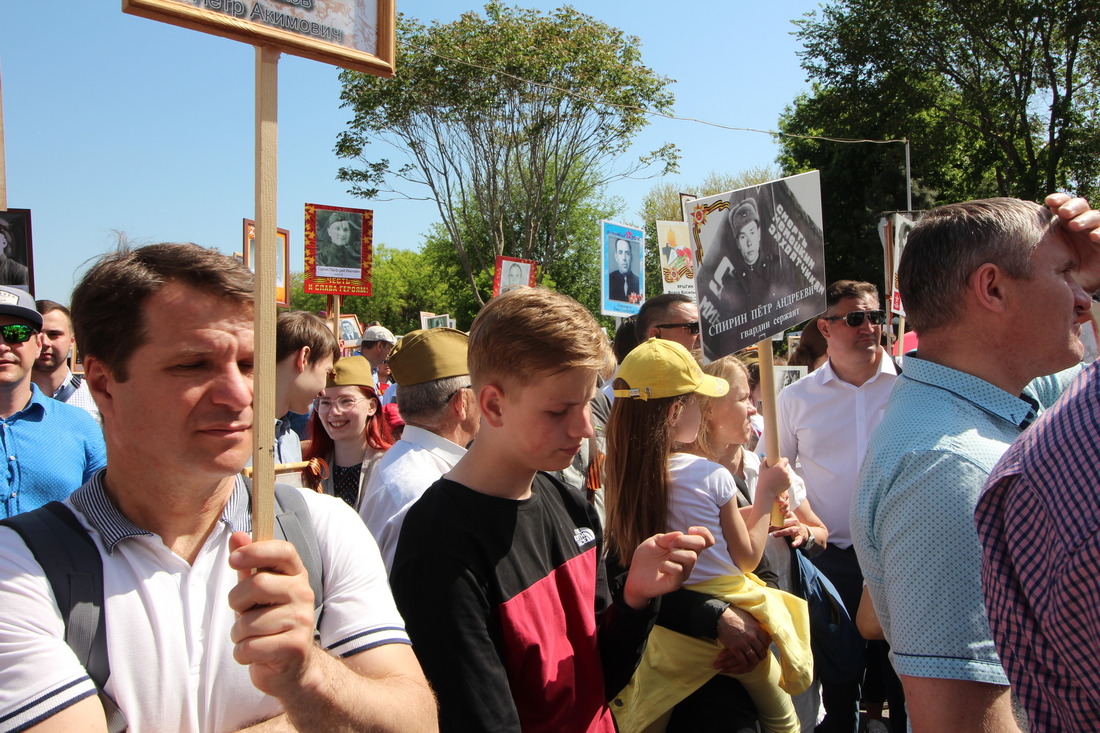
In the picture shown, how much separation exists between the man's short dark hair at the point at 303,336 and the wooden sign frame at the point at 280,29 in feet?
8.20

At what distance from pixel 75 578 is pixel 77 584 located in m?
0.01

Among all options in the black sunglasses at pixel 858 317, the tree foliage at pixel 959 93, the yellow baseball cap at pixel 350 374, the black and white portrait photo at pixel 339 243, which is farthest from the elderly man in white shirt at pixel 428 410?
the tree foliage at pixel 959 93

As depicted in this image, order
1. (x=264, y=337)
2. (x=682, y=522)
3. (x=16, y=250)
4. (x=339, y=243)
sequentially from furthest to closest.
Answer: (x=339, y=243) < (x=16, y=250) < (x=682, y=522) < (x=264, y=337)

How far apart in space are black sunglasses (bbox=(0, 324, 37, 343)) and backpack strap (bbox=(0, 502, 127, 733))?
2541 mm

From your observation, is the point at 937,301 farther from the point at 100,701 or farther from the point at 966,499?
the point at 100,701

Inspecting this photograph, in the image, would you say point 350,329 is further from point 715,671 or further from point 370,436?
point 715,671

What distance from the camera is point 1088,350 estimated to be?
456cm

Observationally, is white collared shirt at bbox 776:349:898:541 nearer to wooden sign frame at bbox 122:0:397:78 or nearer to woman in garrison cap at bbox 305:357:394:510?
woman in garrison cap at bbox 305:357:394:510

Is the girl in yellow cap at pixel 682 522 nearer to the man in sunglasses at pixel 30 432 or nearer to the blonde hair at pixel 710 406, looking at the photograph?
the blonde hair at pixel 710 406

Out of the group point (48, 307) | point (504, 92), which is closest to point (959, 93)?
point (504, 92)

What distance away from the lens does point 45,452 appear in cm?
340

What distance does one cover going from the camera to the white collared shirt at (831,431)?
441 centimetres

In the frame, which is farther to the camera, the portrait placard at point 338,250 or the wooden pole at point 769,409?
the portrait placard at point 338,250

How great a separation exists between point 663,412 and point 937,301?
109cm
